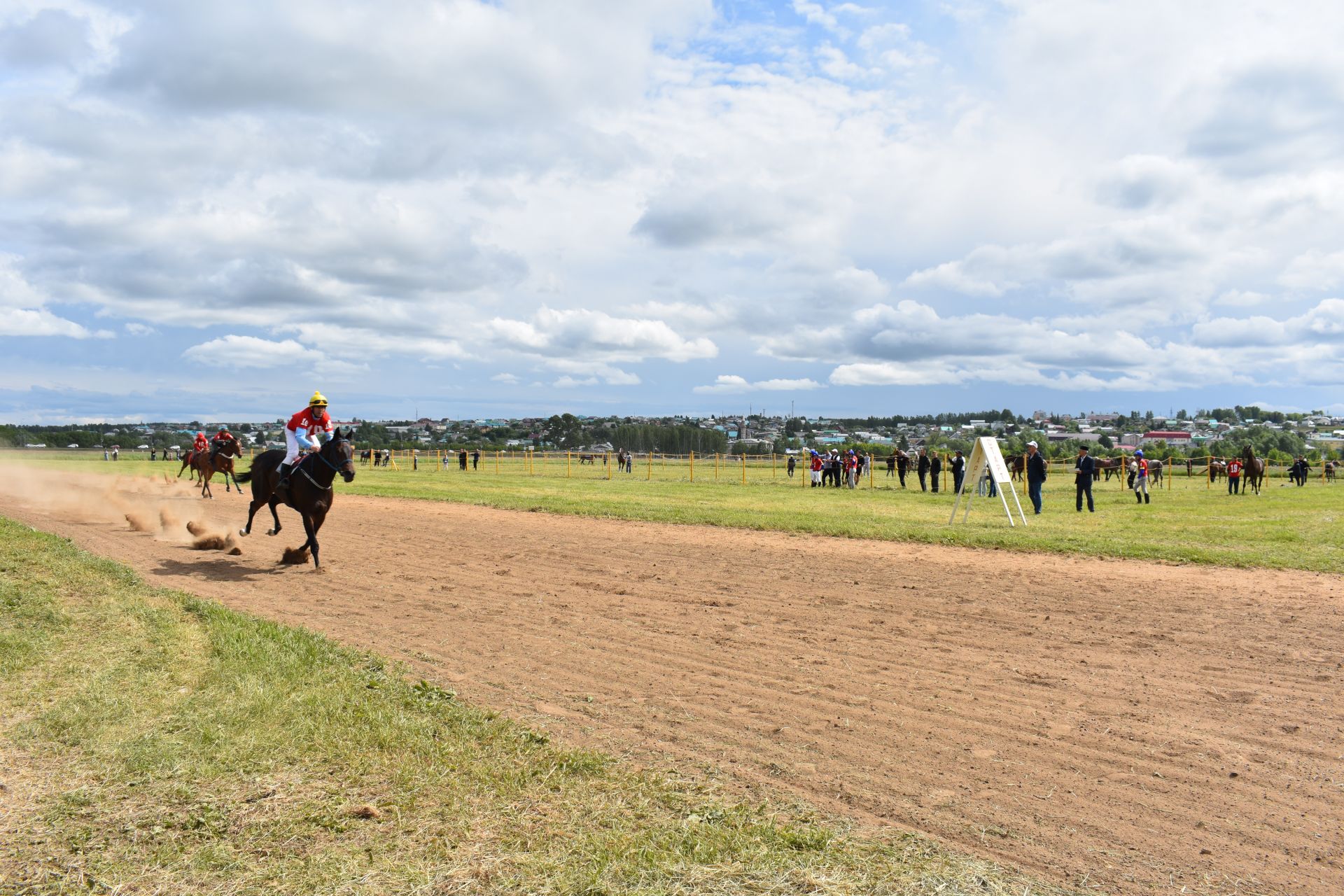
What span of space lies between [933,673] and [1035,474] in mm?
18787

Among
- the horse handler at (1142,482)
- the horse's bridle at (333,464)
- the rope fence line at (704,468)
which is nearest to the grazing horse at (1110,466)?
the rope fence line at (704,468)

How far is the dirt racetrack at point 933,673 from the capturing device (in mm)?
5246

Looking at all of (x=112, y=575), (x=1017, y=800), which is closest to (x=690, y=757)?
(x=1017, y=800)

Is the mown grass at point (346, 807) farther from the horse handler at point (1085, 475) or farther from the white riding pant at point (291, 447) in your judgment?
the horse handler at point (1085, 475)

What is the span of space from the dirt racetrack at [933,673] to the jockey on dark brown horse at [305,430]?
1707mm

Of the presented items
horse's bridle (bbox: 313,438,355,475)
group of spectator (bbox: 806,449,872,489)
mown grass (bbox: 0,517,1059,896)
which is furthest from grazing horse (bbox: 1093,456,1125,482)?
mown grass (bbox: 0,517,1059,896)

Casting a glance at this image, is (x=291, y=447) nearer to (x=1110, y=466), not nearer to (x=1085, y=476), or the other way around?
(x=1085, y=476)

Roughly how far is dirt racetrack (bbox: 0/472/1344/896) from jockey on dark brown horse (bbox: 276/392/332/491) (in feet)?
5.60

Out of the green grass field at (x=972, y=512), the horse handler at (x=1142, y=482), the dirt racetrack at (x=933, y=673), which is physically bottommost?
the dirt racetrack at (x=933, y=673)

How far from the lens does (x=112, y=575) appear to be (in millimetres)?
11117

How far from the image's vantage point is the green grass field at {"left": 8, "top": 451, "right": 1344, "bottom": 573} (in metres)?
16.9

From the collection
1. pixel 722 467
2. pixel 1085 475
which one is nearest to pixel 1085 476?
pixel 1085 475

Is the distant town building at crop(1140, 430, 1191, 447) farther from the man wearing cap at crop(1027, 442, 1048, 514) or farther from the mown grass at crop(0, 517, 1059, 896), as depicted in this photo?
the mown grass at crop(0, 517, 1059, 896)

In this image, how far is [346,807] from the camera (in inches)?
192
